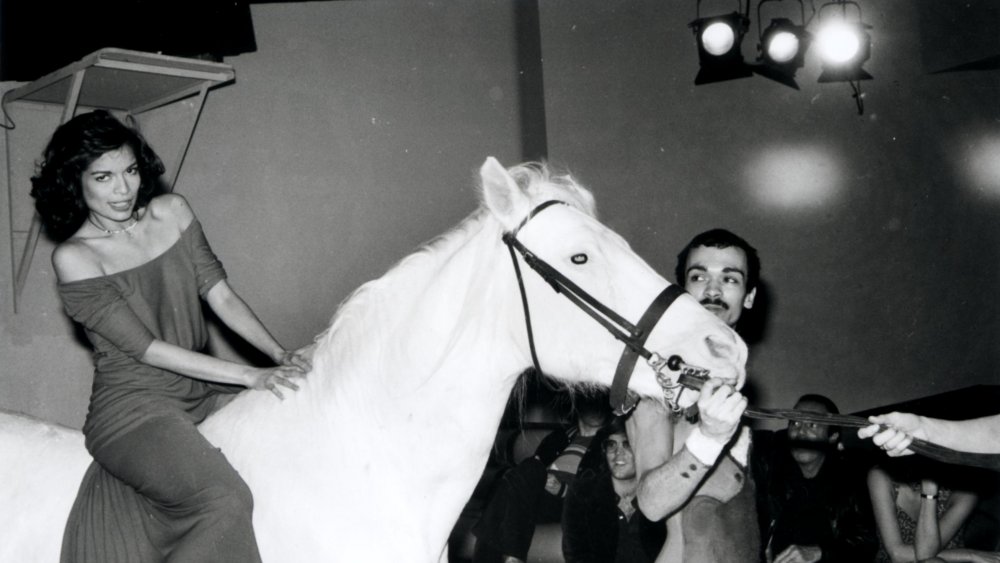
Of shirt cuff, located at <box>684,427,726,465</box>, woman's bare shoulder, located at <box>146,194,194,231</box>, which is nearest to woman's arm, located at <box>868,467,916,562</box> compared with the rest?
shirt cuff, located at <box>684,427,726,465</box>

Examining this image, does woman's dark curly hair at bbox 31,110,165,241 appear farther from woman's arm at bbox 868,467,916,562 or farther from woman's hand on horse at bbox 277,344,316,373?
woman's arm at bbox 868,467,916,562

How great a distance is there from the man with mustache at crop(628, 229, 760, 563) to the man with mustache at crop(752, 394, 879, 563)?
120cm

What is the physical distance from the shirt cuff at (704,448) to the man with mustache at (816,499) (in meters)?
1.56

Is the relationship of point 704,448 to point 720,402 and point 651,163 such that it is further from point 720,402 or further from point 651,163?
point 651,163

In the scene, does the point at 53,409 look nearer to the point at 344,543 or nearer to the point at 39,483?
the point at 39,483

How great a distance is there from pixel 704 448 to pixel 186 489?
1.30 meters

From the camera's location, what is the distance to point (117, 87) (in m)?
3.91

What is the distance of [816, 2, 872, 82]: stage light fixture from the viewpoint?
18.7 feet

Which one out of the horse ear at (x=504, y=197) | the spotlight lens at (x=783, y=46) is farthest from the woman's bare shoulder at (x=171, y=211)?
the spotlight lens at (x=783, y=46)

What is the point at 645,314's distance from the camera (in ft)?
5.80

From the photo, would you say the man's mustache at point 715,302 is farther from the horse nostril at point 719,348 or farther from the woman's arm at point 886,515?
the woman's arm at point 886,515

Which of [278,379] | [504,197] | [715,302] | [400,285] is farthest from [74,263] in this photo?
[715,302]

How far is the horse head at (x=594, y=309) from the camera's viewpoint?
68.6 inches

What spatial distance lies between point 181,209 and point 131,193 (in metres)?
0.18
